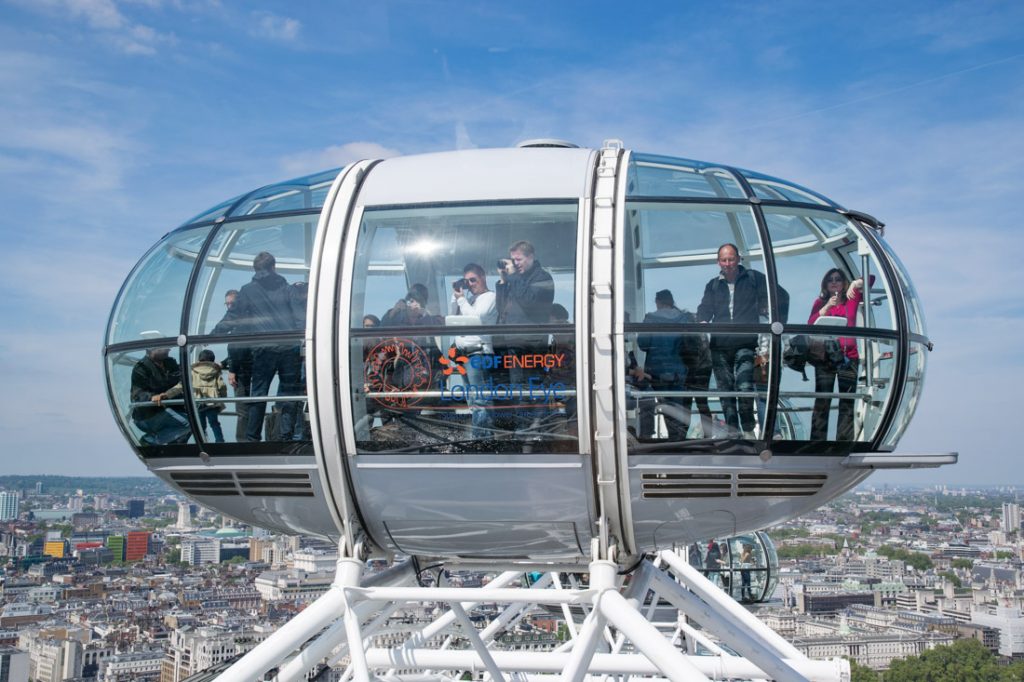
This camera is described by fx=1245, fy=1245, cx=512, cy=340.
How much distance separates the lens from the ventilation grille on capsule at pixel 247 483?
30.8ft

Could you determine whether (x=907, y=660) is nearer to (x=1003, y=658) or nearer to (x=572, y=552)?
(x=1003, y=658)

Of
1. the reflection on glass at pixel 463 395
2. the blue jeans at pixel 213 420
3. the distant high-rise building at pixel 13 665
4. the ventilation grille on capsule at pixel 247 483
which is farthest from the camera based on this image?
the distant high-rise building at pixel 13 665

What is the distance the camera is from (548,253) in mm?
8938

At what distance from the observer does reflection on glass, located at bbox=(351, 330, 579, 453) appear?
876cm

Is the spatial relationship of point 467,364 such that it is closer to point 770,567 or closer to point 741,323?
point 741,323

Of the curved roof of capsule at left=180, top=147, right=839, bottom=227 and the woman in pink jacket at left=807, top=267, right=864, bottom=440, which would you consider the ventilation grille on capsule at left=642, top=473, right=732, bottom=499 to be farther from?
the curved roof of capsule at left=180, top=147, right=839, bottom=227

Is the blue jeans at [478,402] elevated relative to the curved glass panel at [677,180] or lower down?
lower down

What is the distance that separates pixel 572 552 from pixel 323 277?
2894 millimetres

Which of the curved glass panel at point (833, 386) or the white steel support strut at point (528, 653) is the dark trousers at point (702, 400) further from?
the white steel support strut at point (528, 653)

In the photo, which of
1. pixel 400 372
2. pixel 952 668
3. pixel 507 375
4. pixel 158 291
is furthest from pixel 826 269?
pixel 952 668

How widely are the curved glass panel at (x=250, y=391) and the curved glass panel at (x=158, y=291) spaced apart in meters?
0.42

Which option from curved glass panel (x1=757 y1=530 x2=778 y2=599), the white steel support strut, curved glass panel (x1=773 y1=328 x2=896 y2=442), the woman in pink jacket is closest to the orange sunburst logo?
the white steel support strut

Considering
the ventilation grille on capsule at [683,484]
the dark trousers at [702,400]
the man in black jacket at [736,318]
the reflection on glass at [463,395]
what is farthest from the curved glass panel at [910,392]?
the reflection on glass at [463,395]

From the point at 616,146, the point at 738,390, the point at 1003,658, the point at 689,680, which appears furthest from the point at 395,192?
the point at 1003,658
